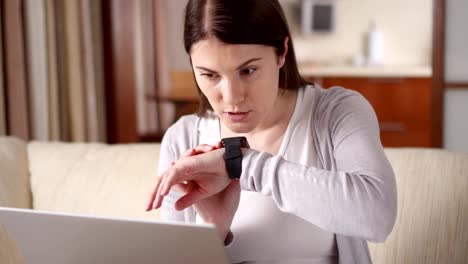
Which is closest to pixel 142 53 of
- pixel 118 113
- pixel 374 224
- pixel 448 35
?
pixel 118 113

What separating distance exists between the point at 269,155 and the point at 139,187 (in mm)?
716

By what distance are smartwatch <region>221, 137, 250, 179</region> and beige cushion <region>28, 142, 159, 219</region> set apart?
0.60m

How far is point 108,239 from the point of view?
3.30 ft

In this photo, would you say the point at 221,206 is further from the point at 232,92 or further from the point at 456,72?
the point at 456,72

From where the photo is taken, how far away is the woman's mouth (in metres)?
1.21

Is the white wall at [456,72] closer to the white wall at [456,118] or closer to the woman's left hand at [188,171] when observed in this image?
the white wall at [456,118]

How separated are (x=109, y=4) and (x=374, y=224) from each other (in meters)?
1.97

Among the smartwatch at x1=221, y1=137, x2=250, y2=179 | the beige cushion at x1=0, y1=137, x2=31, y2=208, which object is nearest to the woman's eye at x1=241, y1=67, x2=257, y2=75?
the smartwatch at x1=221, y1=137, x2=250, y2=179

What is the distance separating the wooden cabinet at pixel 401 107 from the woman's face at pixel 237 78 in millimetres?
3668

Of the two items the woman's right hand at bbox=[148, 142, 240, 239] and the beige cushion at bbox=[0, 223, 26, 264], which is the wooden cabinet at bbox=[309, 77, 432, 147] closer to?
the woman's right hand at bbox=[148, 142, 240, 239]

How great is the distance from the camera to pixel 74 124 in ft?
9.03

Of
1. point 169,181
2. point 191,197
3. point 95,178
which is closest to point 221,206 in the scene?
point 191,197

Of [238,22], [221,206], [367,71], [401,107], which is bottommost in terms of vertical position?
[401,107]

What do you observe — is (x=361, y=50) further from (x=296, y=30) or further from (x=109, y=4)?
(x=109, y=4)
